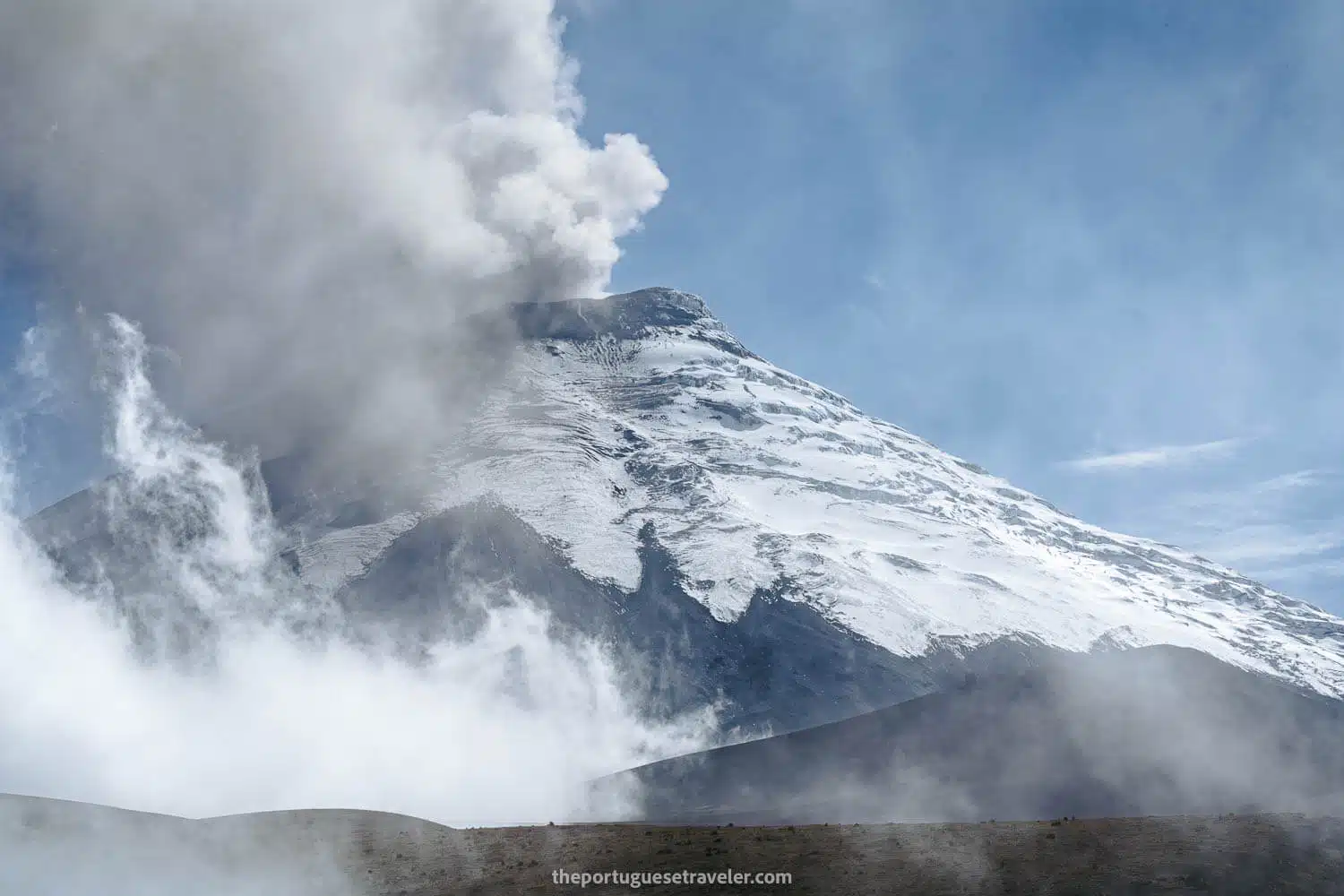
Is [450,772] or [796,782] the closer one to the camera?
[796,782]

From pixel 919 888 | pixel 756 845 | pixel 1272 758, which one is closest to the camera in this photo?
pixel 919 888

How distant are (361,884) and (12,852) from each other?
1688cm

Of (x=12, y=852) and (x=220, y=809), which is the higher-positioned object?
(x=220, y=809)

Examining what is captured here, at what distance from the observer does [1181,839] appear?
202 ft

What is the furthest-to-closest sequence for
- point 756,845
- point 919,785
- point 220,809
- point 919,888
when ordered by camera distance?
point 919,785 < point 220,809 < point 756,845 < point 919,888

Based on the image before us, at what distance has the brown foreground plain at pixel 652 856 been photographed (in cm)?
5488

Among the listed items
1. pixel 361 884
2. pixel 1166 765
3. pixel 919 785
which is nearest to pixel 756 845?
pixel 361 884

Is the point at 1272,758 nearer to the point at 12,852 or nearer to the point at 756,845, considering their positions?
the point at 756,845

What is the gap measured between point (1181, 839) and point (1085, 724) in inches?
5339

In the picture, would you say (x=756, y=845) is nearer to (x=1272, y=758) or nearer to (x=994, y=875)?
(x=994, y=875)

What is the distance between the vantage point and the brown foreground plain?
2160 inches

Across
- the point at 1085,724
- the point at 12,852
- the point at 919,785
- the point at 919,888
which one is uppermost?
the point at 1085,724

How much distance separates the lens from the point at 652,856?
5938 centimetres

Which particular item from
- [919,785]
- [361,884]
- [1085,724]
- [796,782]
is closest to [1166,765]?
[1085,724]
